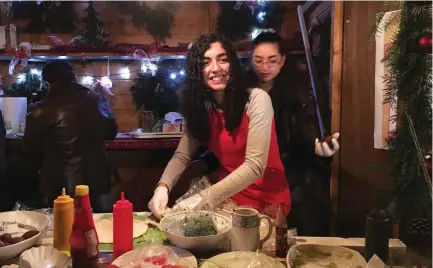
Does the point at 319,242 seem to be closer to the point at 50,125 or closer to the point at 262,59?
the point at 262,59

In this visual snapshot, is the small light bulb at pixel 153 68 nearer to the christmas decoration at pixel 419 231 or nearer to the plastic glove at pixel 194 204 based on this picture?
the plastic glove at pixel 194 204

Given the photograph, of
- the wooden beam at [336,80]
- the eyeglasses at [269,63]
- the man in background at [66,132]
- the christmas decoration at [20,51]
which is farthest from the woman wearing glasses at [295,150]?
the christmas decoration at [20,51]

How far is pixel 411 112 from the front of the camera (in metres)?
1.05

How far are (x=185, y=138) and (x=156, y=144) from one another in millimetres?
1203

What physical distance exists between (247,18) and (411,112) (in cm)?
239

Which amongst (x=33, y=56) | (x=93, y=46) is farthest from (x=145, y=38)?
(x=33, y=56)

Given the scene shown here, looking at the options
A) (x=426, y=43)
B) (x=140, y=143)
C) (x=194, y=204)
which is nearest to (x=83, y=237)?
(x=194, y=204)

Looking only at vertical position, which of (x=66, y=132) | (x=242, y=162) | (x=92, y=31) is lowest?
(x=242, y=162)

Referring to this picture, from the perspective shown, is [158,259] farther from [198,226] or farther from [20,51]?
[20,51]

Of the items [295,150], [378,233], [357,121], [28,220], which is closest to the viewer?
[378,233]

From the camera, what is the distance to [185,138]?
5.90ft

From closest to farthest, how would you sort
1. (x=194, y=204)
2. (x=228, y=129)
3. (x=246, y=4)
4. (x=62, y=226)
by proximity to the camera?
(x=62, y=226)
(x=194, y=204)
(x=228, y=129)
(x=246, y=4)

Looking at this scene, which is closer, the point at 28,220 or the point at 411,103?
the point at 411,103

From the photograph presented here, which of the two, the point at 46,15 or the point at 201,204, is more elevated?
the point at 46,15
